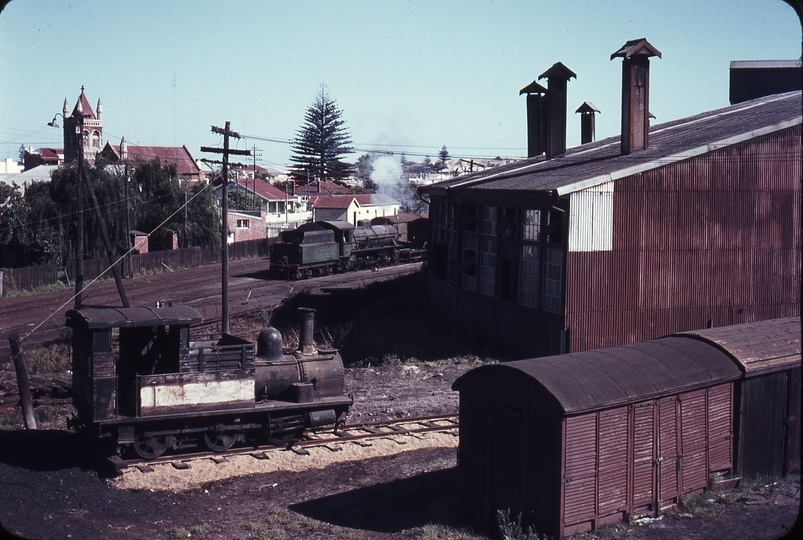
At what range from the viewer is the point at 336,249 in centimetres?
4488

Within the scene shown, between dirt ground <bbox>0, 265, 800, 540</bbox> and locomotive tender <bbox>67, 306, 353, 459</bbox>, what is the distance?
2.38 feet

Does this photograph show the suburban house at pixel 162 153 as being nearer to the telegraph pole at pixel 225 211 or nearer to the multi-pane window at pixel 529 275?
the telegraph pole at pixel 225 211

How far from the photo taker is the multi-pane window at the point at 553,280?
20.5 meters

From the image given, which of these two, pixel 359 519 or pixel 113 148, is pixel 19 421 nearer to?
pixel 359 519

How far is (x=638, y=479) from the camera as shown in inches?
430

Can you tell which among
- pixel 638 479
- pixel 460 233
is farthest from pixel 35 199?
pixel 638 479

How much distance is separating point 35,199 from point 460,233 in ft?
101

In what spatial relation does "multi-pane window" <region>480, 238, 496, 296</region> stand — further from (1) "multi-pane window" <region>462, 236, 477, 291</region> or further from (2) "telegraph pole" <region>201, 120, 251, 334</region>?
(2) "telegraph pole" <region>201, 120, 251, 334</region>

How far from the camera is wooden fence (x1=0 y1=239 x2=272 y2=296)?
1564 inches

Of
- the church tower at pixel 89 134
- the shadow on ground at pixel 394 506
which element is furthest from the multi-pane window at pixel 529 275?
the church tower at pixel 89 134

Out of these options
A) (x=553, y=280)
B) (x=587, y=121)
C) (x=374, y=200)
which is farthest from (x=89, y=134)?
(x=553, y=280)

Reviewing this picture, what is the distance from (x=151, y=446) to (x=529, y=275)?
40.3 ft

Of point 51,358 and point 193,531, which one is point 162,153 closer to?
point 51,358

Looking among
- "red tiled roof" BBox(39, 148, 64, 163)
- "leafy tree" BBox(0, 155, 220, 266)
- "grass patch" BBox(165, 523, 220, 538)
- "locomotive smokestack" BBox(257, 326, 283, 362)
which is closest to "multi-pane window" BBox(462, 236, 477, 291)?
"locomotive smokestack" BBox(257, 326, 283, 362)
